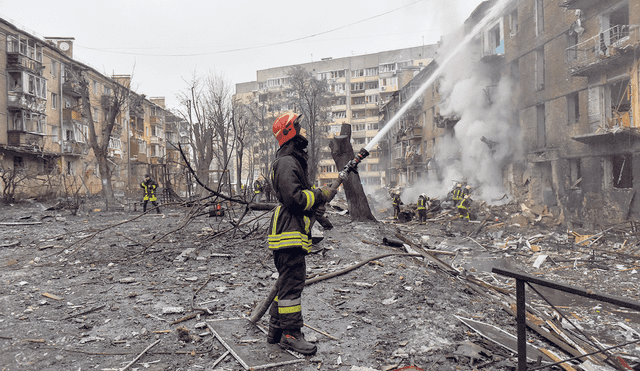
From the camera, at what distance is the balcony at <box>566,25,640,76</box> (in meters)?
13.3

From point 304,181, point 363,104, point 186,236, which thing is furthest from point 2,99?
point 363,104

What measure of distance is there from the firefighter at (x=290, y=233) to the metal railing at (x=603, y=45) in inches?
582

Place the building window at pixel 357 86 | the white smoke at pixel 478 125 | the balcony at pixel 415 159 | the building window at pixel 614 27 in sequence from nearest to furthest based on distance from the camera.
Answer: the building window at pixel 614 27 → the white smoke at pixel 478 125 → the balcony at pixel 415 159 → the building window at pixel 357 86

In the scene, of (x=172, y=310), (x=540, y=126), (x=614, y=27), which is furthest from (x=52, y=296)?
(x=540, y=126)

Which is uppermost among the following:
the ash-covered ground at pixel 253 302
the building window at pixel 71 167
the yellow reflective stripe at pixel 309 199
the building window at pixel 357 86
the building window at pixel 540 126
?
the building window at pixel 357 86

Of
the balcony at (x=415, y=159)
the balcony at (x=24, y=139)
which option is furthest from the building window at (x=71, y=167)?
the balcony at (x=415, y=159)

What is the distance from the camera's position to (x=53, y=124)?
31.5 m

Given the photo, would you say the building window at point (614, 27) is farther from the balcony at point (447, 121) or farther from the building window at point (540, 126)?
the balcony at point (447, 121)

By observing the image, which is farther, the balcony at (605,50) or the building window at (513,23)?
the building window at (513,23)

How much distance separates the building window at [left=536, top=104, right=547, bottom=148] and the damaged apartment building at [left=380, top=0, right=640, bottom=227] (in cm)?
5

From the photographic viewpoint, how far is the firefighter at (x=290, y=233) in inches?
140

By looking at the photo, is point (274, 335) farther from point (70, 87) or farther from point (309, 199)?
point (70, 87)

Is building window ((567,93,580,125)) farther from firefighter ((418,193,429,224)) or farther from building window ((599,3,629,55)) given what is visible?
firefighter ((418,193,429,224))

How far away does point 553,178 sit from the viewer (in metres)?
18.3
